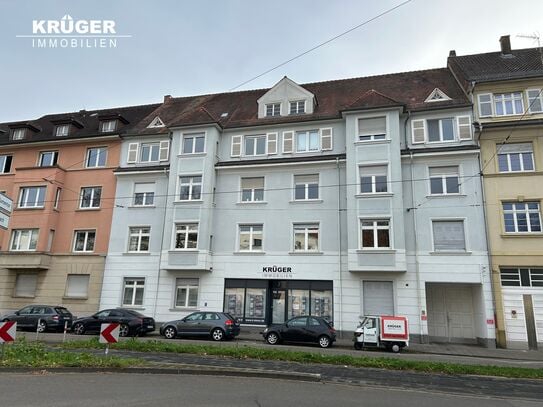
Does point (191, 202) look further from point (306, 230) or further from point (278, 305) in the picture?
point (278, 305)

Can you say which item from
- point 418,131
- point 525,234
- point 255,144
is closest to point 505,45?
point 418,131

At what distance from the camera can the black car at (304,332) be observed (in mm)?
18125

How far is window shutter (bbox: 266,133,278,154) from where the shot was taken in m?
25.5

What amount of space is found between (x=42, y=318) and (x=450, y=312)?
72.0 ft

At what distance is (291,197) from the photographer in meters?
24.5

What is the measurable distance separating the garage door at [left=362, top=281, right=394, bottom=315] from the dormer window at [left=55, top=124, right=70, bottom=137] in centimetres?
2393

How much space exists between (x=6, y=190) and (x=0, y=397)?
26.9 meters

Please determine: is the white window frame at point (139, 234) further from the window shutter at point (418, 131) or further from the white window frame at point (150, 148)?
the window shutter at point (418, 131)

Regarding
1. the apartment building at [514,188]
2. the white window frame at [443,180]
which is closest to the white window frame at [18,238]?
the white window frame at [443,180]

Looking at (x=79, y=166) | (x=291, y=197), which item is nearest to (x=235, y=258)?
(x=291, y=197)

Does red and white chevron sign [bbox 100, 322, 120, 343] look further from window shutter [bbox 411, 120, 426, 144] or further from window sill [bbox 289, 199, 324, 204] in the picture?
window shutter [bbox 411, 120, 426, 144]

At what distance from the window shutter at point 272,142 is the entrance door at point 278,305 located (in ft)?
28.3

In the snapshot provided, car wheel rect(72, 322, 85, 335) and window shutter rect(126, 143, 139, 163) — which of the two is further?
window shutter rect(126, 143, 139, 163)

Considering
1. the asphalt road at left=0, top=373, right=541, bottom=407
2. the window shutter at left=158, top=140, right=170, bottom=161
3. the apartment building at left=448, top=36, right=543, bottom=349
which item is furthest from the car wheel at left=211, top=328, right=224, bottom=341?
the apartment building at left=448, top=36, right=543, bottom=349
